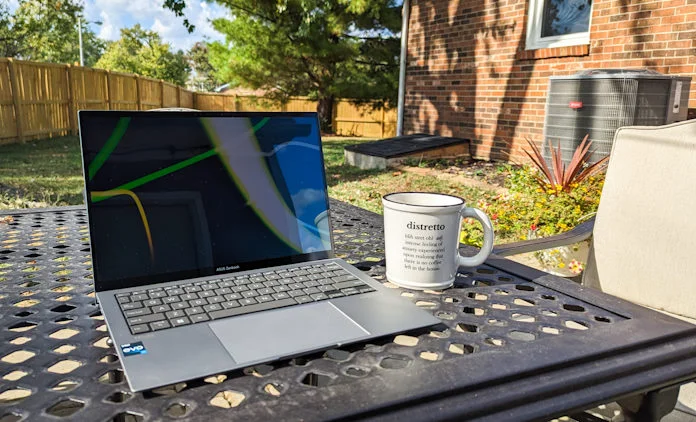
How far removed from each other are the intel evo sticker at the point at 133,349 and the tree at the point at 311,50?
11.7 metres

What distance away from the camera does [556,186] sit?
364 centimetres

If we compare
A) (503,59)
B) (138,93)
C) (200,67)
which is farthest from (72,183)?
(200,67)

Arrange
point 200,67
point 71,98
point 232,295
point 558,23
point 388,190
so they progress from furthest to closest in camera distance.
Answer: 1. point 200,67
2. point 71,98
3. point 558,23
4. point 388,190
5. point 232,295

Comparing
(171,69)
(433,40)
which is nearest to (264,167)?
(433,40)

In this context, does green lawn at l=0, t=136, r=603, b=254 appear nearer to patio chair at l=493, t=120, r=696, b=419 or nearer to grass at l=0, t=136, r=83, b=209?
grass at l=0, t=136, r=83, b=209

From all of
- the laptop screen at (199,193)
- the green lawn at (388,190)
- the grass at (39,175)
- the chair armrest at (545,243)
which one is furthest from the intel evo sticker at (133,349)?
the grass at (39,175)

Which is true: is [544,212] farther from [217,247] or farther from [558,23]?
[558,23]

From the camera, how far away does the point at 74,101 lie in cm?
1289

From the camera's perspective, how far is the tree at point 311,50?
13219 millimetres

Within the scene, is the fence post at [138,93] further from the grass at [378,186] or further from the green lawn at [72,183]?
the grass at [378,186]

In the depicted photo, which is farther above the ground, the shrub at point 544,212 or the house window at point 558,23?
the house window at point 558,23

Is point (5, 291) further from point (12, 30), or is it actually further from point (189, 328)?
point (12, 30)

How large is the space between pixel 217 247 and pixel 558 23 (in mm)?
6245

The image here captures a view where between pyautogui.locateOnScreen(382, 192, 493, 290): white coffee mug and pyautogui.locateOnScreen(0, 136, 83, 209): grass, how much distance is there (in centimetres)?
333
